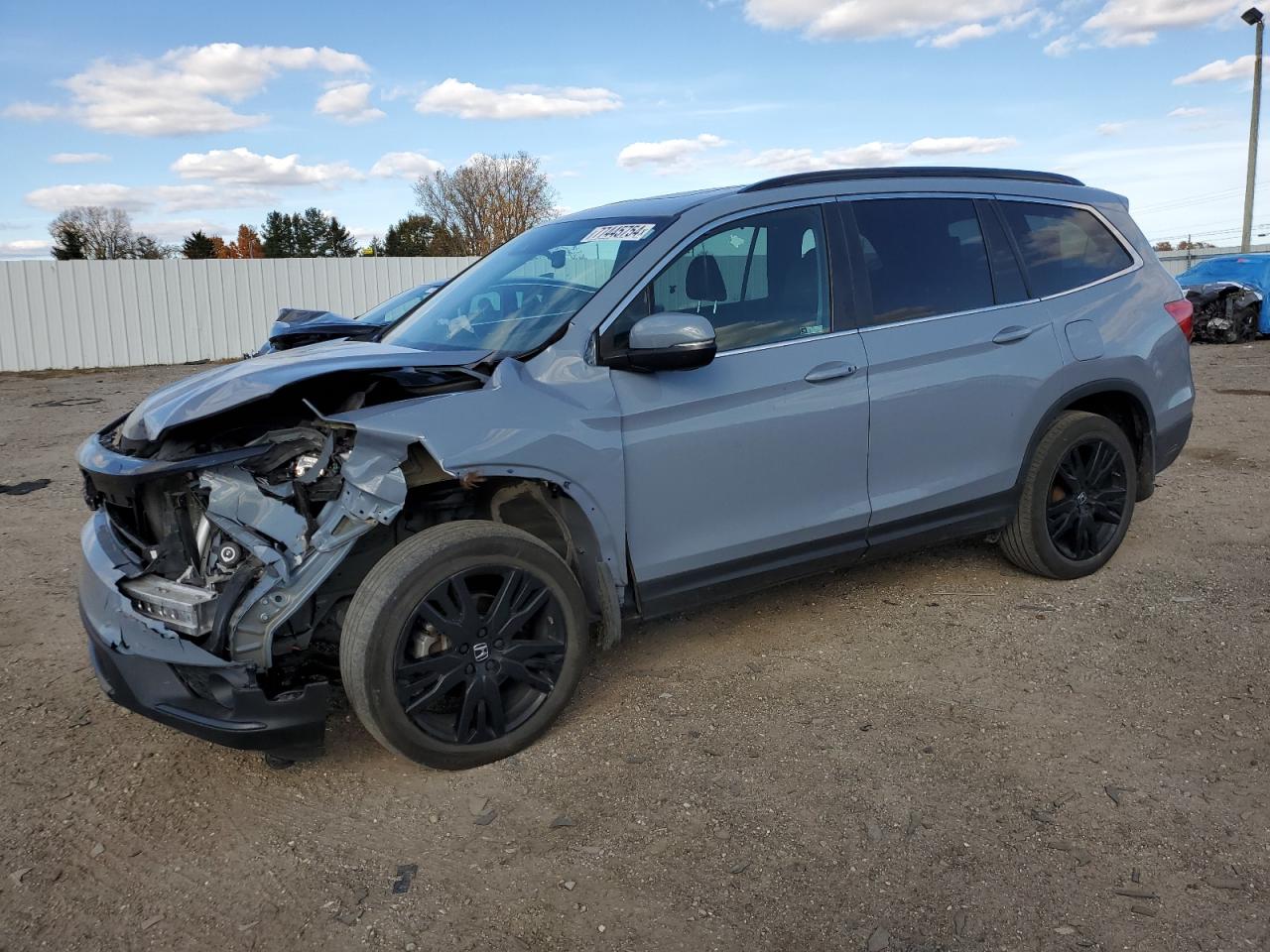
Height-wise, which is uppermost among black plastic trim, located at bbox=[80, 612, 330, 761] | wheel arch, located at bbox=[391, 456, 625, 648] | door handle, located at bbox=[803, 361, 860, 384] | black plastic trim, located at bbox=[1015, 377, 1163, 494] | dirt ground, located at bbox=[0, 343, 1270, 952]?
door handle, located at bbox=[803, 361, 860, 384]

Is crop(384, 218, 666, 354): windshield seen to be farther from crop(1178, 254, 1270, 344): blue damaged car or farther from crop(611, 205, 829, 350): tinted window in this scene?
crop(1178, 254, 1270, 344): blue damaged car

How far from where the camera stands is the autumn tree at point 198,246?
72.0 metres

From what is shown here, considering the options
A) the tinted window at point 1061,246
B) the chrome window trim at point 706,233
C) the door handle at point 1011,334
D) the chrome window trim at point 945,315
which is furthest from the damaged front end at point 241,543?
the tinted window at point 1061,246

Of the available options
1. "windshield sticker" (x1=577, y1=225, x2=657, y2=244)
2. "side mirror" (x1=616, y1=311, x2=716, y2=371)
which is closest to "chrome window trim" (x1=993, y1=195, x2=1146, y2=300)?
"windshield sticker" (x1=577, y1=225, x2=657, y2=244)

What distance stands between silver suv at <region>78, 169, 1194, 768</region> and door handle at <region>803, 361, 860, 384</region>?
0.04ft

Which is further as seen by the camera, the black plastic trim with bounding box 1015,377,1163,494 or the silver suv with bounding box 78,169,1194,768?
the black plastic trim with bounding box 1015,377,1163,494

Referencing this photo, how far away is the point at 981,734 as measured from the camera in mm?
3496

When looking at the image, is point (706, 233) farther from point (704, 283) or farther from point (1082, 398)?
point (1082, 398)

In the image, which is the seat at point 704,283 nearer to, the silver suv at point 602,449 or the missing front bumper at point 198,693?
the silver suv at point 602,449

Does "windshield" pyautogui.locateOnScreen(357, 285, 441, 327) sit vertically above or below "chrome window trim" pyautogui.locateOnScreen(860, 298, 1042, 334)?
above

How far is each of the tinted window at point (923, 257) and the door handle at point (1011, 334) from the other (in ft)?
0.44

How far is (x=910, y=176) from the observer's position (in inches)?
173

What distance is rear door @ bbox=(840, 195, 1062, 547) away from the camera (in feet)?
13.4

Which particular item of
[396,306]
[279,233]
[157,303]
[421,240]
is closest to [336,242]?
[279,233]
